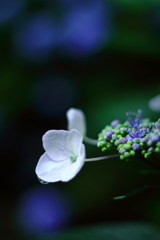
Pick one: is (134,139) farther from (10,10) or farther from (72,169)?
(10,10)

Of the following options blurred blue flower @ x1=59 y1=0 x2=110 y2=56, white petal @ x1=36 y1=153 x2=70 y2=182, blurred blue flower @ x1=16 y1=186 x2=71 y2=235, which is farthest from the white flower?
blurred blue flower @ x1=59 y1=0 x2=110 y2=56

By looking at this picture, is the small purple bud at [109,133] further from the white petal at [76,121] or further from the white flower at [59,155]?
the white petal at [76,121]

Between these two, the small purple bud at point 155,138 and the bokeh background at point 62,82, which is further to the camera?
the bokeh background at point 62,82

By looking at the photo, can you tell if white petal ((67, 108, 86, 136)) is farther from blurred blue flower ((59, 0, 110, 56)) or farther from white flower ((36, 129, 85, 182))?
blurred blue flower ((59, 0, 110, 56))

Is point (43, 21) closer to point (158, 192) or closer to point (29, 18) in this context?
point (29, 18)

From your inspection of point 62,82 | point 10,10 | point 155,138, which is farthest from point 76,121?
point 10,10

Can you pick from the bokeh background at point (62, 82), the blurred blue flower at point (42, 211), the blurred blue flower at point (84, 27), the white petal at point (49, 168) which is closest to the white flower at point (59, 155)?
the white petal at point (49, 168)
